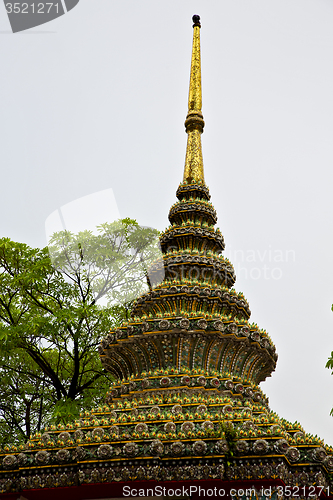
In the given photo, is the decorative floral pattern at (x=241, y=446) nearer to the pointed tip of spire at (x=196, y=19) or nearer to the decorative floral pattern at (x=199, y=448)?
the decorative floral pattern at (x=199, y=448)

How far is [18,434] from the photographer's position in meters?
21.0

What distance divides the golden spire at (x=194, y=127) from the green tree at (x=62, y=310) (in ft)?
18.9

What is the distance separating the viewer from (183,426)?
34.0 feet

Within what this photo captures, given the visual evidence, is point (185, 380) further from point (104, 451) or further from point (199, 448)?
point (104, 451)

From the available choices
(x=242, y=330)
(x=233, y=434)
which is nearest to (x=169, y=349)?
(x=242, y=330)

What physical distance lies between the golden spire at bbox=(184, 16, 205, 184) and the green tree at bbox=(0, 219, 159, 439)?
577 centimetres

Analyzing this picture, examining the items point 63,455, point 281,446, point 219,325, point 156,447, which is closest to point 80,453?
point 63,455

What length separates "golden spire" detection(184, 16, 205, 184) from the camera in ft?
62.6

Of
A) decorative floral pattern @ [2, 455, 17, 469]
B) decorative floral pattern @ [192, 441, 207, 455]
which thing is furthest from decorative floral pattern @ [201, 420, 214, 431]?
decorative floral pattern @ [2, 455, 17, 469]

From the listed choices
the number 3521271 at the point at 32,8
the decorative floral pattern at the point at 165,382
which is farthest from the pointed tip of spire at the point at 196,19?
the decorative floral pattern at the point at 165,382

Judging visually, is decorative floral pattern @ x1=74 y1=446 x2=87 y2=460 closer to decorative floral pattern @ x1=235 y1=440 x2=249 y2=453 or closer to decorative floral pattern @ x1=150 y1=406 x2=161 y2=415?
decorative floral pattern @ x1=150 y1=406 x2=161 y2=415

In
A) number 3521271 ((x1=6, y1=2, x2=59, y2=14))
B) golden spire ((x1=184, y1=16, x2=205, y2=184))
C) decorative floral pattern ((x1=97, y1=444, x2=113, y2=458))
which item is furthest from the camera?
golden spire ((x1=184, y1=16, x2=205, y2=184))

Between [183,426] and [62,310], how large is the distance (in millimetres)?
9435

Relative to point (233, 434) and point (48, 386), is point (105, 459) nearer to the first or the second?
point (233, 434)
